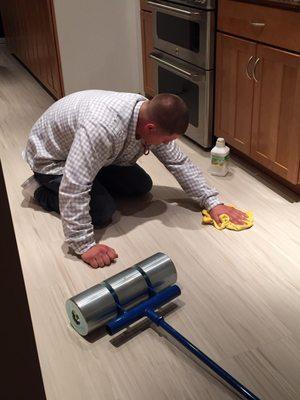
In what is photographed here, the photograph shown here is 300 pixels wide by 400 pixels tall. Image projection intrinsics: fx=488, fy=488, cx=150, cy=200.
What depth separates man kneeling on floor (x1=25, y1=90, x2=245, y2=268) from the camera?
1542 mm

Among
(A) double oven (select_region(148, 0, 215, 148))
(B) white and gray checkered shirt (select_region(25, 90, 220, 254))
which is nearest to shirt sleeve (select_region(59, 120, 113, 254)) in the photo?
(B) white and gray checkered shirt (select_region(25, 90, 220, 254))

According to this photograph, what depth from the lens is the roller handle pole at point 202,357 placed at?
1.08 metres

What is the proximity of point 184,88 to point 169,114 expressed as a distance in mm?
965

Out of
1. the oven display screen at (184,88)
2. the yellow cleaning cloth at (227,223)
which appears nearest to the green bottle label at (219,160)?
the oven display screen at (184,88)

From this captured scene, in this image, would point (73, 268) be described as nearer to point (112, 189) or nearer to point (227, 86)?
point (112, 189)

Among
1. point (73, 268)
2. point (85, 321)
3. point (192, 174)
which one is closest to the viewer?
point (85, 321)

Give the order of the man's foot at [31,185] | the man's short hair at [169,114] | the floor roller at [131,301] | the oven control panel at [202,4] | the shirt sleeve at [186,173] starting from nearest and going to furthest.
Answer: the floor roller at [131,301] < the man's short hair at [169,114] < the shirt sleeve at [186,173] < the man's foot at [31,185] < the oven control panel at [202,4]

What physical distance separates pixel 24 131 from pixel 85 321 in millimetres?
1721

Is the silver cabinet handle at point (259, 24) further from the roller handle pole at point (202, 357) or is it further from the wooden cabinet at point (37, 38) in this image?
the wooden cabinet at point (37, 38)

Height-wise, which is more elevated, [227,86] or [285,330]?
[227,86]

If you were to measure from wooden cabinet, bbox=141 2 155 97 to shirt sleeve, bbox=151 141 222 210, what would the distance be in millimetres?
1130

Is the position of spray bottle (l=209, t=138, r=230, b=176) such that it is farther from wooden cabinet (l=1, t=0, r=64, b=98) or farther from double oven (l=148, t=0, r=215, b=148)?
wooden cabinet (l=1, t=0, r=64, b=98)

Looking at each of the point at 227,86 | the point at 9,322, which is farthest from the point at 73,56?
the point at 9,322

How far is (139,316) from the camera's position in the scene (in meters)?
1.30
